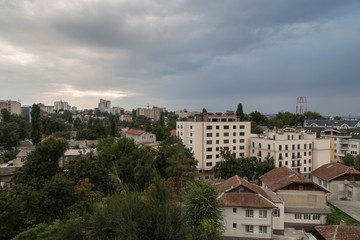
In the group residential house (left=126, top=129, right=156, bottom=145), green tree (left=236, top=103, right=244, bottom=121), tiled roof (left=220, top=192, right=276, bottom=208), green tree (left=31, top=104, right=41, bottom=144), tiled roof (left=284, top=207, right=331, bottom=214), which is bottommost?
tiled roof (left=284, top=207, right=331, bottom=214)

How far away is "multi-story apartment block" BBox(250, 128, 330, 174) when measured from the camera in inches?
1540

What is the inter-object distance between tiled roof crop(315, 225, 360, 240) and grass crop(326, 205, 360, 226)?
15.4 ft

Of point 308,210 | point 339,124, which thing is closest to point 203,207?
point 308,210

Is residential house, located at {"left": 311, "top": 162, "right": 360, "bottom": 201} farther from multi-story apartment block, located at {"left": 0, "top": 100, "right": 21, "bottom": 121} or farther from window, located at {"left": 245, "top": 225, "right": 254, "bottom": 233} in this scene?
multi-story apartment block, located at {"left": 0, "top": 100, "right": 21, "bottom": 121}

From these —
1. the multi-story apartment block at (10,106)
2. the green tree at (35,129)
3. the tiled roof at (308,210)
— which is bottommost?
the tiled roof at (308,210)

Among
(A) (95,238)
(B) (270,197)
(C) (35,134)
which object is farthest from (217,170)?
(C) (35,134)

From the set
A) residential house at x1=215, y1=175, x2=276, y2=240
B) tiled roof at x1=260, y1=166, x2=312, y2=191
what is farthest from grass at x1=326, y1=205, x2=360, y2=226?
residential house at x1=215, y1=175, x2=276, y2=240

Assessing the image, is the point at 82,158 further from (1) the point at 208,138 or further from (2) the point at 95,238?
(1) the point at 208,138

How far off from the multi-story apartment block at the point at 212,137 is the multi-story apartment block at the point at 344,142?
25.4 metres

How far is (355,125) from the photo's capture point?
67000 millimetres

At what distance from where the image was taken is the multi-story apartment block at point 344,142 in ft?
169

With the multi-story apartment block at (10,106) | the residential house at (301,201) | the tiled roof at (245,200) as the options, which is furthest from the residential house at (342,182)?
the multi-story apartment block at (10,106)

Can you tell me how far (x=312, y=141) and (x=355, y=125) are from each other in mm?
38523

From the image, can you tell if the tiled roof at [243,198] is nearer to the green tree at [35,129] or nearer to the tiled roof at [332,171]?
the tiled roof at [332,171]
